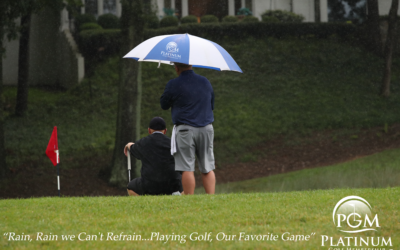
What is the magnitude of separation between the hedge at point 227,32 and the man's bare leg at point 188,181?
16.0 m

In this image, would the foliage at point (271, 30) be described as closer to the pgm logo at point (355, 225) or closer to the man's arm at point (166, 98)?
the man's arm at point (166, 98)

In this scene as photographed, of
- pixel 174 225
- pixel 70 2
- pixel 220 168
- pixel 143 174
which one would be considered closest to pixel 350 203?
pixel 174 225

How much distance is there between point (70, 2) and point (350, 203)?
14.5 meters

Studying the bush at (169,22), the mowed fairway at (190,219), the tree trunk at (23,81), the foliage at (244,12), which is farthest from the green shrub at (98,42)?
the mowed fairway at (190,219)

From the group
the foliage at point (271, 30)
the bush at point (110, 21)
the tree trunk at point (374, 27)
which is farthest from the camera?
the bush at point (110, 21)

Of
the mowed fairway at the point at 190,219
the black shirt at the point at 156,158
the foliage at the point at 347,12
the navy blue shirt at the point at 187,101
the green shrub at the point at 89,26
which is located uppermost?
the foliage at the point at 347,12

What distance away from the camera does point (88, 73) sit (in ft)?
71.7

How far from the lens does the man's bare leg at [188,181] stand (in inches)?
246

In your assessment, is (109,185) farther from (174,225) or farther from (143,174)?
(174,225)

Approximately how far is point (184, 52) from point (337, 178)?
7683 millimetres

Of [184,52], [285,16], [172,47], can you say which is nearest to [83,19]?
[285,16]

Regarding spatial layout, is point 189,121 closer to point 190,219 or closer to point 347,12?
point 190,219

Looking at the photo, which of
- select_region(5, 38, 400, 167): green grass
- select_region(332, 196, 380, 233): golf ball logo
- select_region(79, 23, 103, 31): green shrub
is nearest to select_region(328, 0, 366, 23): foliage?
select_region(5, 38, 400, 167): green grass

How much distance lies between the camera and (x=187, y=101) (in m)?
6.26
